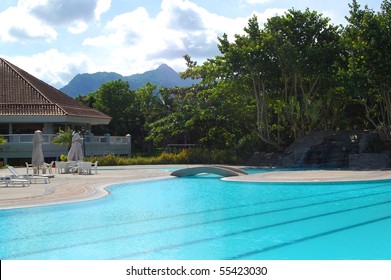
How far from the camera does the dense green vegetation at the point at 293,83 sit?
25.7 metres

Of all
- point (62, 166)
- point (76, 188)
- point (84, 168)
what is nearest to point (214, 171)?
point (84, 168)

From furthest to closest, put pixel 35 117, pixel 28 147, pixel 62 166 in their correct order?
1. pixel 35 117
2. pixel 28 147
3. pixel 62 166

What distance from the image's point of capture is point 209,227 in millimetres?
10344

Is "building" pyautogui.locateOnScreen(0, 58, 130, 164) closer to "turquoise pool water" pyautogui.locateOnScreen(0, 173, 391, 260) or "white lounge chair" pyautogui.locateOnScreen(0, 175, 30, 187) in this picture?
"white lounge chair" pyautogui.locateOnScreen(0, 175, 30, 187)

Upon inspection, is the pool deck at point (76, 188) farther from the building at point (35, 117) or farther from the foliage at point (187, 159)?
the building at point (35, 117)

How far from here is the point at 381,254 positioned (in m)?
7.89

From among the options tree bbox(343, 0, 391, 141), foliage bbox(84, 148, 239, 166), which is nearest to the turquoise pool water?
tree bbox(343, 0, 391, 141)

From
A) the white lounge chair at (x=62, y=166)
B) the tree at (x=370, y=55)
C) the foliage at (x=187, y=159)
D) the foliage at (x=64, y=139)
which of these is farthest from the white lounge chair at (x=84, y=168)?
the tree at (x=370, y=55)

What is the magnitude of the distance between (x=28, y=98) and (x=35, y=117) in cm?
322

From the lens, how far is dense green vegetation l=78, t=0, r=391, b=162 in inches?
1010

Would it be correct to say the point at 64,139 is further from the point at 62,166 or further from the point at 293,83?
the point at 293,83

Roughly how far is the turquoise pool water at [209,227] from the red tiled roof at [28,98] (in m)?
22.7

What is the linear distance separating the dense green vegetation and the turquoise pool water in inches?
458
